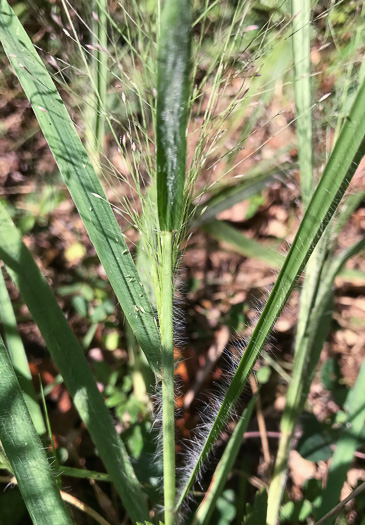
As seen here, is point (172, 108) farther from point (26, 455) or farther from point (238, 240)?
point (238, 240)

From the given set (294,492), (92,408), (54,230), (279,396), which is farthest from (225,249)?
(92,408)

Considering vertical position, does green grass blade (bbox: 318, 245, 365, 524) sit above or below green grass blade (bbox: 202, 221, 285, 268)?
below

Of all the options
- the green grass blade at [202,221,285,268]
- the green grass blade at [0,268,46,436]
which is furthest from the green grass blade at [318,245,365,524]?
the green grass blade at [0,268,46,436]

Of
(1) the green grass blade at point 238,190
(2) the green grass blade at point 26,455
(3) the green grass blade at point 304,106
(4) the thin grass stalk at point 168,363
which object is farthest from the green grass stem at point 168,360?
(1) the green grass blade at point 238,190

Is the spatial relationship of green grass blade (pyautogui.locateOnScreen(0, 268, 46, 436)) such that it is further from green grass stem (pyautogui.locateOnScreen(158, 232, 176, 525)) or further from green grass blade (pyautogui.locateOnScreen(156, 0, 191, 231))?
green grass blade (pyautogui.locateOnScreen(156, 0, 191, 231))

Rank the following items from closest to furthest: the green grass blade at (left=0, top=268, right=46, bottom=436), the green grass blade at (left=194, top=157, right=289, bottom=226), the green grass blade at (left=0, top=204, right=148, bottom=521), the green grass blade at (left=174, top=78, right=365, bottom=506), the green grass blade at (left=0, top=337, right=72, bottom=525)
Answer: the green grass blade at (left=174, top=78, right=365, bottom=506)
the green grass blade at (left=0, top=337, right=72, bottom=525)
the green grass blade at (left=0, top=204, right=148, bottom=521)
the green grass blade at (left=0, top=268, right=46, bottom=436)
the green grass blade at (left=194, top=157, right=289, bottom=226)

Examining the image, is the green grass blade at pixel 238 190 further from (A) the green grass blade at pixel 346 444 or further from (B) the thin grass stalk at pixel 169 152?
(B) the thin grass stalk at pixel 169 152

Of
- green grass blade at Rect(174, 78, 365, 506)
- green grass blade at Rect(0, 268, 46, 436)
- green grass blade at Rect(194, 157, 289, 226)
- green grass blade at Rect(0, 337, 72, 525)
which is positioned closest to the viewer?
green grass blade at Rect(174, 78, 365, 506)

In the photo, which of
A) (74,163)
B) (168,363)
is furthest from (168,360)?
(74,163)
